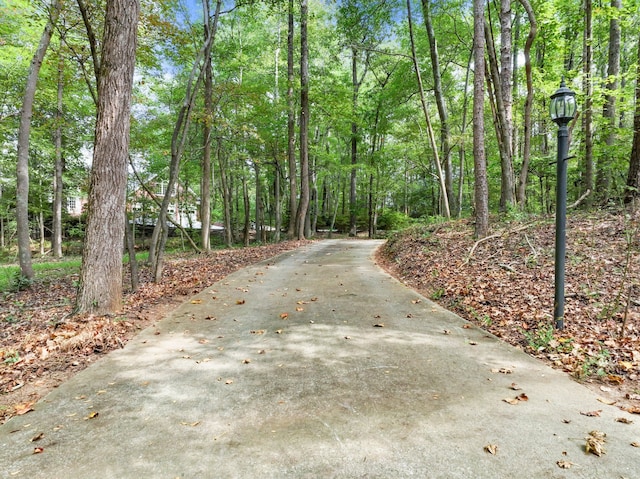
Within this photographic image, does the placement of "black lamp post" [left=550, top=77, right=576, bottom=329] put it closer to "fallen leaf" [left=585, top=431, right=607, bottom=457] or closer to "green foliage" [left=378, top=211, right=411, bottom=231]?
"fallen leaf" [left=585, top=431, right=607, bottom=457]

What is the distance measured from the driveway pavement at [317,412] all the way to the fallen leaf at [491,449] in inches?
0.7

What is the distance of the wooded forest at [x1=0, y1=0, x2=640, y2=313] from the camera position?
624cm

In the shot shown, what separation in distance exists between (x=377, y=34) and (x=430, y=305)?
1470 centimetres

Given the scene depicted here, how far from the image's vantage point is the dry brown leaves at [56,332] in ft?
10.8

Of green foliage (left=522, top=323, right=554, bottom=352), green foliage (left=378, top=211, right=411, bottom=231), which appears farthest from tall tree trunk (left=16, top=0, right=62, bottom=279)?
green foliage (left=378, top=211, right=411, bottom=231)

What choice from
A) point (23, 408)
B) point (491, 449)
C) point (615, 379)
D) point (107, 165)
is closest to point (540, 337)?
point (615, 379)

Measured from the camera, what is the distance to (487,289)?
231 inches

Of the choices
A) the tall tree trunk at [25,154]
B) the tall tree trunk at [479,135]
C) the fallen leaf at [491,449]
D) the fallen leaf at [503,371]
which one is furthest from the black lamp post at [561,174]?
the tall tree trunk at [25,154]

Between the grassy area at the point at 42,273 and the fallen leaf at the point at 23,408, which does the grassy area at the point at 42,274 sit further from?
the fallen leaf at the point at 23,408

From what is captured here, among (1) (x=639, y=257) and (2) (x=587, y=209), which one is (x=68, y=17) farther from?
(2) (x=587, y=209)

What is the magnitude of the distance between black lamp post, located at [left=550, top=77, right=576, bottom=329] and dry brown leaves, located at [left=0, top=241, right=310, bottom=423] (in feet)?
17.8

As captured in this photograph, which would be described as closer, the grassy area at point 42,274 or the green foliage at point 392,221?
the grassy area at point 42,274

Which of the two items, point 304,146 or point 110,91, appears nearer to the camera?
point 110,91

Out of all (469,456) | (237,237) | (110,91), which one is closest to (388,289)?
(469,456)
